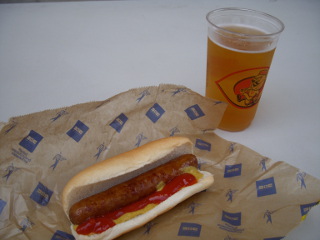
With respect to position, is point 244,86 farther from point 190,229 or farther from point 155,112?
point 190,229

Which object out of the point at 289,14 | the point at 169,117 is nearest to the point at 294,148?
the point at 169,117

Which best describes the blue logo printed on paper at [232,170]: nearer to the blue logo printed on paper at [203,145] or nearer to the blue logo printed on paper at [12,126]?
the blue logo printed on paper at [203,145]

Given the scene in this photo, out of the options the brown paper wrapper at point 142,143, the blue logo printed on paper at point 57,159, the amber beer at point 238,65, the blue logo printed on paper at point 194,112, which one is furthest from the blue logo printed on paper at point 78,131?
the amber beer at point 238,65

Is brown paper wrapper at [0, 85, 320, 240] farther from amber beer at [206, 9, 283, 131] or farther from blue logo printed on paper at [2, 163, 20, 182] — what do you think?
amber beer at [206, 9, 283, 131]

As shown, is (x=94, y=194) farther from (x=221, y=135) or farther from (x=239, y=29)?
(x=239, y=29)

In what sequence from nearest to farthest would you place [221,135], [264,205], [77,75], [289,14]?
[264,205] < [221,135] < [77,75] < [289,14]
